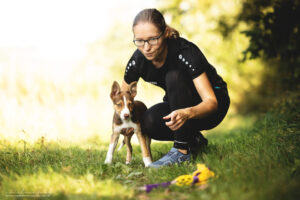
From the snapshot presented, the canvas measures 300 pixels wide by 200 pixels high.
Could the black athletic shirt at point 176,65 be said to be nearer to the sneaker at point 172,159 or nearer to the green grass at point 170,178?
the sneaker at point 172,159

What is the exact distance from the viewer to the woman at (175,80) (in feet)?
10.8

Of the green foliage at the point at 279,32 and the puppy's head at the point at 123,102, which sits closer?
the puppy's head at the point at 123,102

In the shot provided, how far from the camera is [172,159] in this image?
135 inches

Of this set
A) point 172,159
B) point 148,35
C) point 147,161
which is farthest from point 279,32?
point 147,161

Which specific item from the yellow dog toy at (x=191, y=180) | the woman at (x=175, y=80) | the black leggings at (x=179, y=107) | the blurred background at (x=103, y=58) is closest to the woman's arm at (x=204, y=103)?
the woman at (x=175, y=80)

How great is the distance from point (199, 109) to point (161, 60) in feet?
2.88

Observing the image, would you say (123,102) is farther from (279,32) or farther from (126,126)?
(279,32)

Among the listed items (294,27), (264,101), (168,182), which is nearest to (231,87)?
(264,101)

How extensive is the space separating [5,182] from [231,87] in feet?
31.8

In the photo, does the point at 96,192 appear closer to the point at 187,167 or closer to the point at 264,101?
the point at 187,167

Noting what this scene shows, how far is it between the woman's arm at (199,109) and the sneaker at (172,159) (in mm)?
555

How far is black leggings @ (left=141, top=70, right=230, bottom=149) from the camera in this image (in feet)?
11.4

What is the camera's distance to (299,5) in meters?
5.36

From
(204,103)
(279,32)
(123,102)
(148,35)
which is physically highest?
(279,32)
